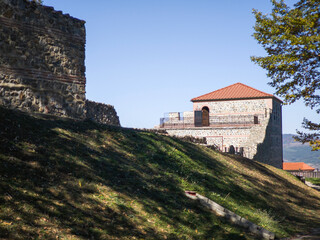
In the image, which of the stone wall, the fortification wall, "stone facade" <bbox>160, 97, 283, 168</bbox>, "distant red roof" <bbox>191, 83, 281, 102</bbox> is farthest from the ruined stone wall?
"distant red roof" <bbox>191, 83, 281, 102</bbox>

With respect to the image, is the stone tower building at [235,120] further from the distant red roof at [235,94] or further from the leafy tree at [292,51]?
the leafy tree at [292,51]

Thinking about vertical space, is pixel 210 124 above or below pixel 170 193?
above

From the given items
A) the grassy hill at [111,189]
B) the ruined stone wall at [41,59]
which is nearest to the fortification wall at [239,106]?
the grassy hill at [111,189]

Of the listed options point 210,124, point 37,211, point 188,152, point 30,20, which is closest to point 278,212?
point 188,152

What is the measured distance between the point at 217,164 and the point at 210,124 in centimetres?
2371

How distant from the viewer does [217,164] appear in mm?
18672

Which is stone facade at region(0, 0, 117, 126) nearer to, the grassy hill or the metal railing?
the grassy hill

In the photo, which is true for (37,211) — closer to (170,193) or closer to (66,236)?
(66,236)

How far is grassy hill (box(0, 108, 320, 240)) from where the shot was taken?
7.97 meters

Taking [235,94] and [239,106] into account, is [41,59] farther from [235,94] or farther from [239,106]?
[235,94]

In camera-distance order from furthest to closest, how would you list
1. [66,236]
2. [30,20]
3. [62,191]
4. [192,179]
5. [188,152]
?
[188,152] < [30,20] < [192,179] < [62,191] < [66,236]

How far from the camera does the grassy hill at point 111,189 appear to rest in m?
7.97

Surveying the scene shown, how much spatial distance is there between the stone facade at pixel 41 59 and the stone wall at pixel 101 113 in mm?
3571

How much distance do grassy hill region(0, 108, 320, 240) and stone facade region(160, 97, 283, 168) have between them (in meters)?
17.9
